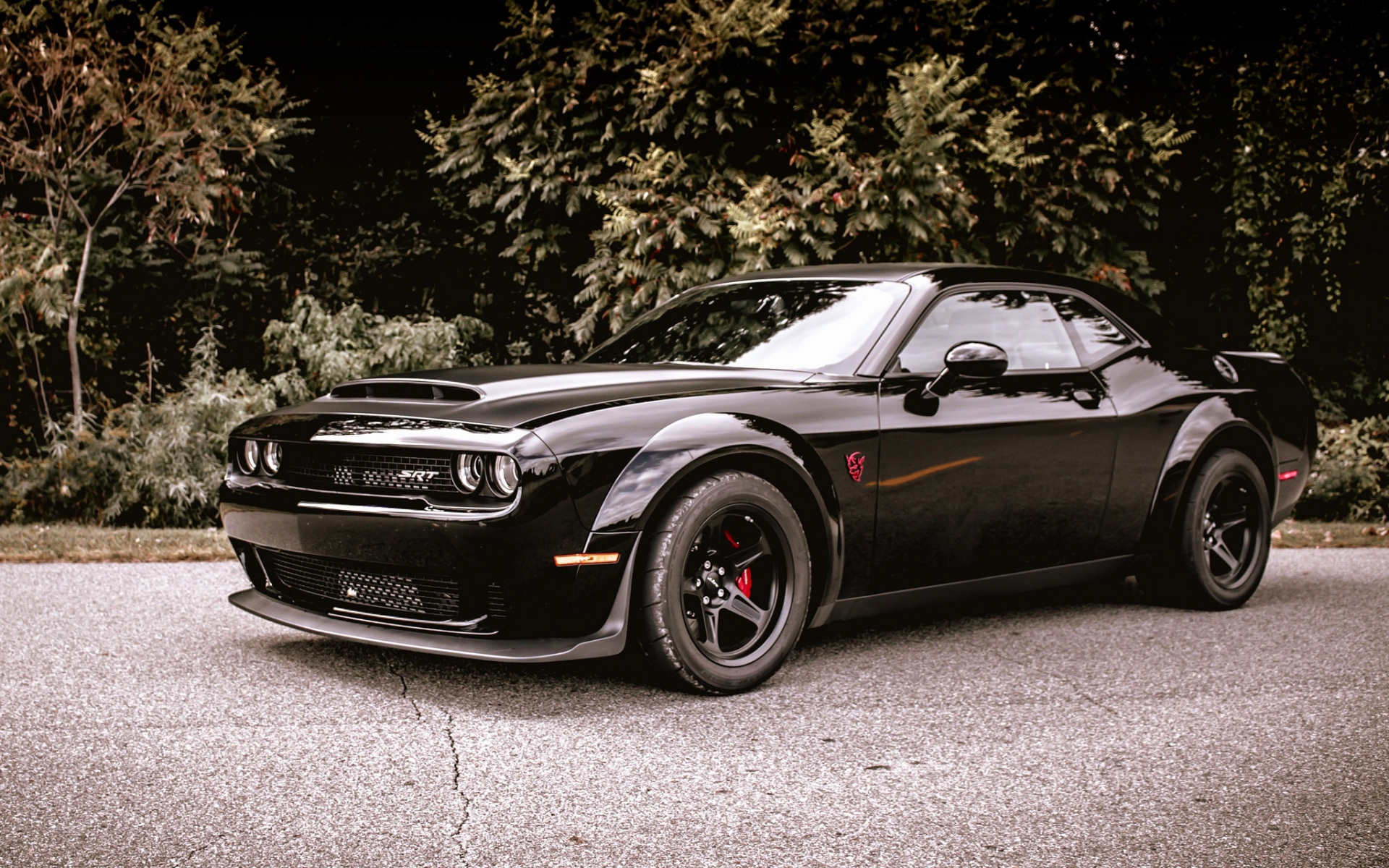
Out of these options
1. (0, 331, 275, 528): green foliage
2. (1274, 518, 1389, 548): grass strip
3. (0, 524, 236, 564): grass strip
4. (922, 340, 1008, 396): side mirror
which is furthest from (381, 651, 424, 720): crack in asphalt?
(1274, 518, 1389, 548): grass strip

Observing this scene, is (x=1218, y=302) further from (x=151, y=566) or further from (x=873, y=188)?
(x=151, y=566)

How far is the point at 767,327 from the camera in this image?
17.1 feet

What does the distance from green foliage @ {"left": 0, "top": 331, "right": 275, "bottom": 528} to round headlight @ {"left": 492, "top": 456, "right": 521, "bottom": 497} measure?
554cm

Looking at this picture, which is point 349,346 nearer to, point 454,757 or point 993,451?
point 993,451

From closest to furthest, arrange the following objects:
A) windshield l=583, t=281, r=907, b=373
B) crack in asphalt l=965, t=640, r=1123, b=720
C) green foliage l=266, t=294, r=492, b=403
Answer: crack in asphalt l=965, t=640, r=1123, b=720 → windshield l=583, t=281, r=907, b=373 → green foliage l=266, t=294, r=492, b=403

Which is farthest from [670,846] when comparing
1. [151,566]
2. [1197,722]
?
[151,566]

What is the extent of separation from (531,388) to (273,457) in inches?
39.7

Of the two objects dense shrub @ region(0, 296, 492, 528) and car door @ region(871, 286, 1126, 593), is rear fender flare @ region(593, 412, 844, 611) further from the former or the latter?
dense shrub @ region(0, 296, 492, 528)

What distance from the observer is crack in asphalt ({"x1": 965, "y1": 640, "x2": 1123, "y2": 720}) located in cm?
428

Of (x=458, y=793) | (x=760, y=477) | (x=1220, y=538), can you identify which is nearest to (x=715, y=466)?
(x=760, y=477)

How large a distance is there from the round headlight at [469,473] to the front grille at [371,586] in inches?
11.5

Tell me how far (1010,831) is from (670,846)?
0.82 metres

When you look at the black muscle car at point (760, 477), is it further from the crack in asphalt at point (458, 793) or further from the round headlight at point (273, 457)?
the crack in asphalt at point (458, 793)

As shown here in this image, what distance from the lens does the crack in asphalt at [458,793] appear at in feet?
9.68
